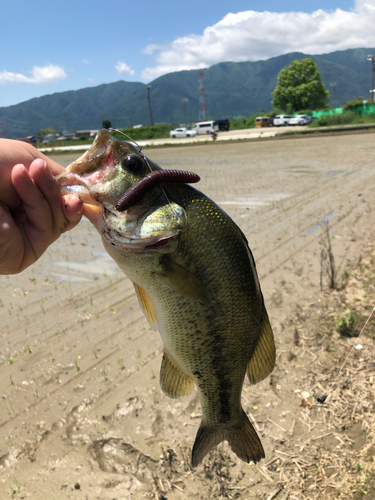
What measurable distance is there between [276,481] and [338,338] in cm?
219

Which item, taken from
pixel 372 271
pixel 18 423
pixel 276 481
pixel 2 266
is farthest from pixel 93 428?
pixel 372 271

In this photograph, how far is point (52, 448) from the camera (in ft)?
11.7

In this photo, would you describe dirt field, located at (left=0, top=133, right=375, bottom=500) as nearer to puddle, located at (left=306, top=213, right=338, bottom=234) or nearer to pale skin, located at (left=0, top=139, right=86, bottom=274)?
puddle, located at (left=306, top=213, right=338, bottom=234)

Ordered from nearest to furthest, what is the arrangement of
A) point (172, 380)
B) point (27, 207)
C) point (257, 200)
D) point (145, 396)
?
point (27, 207) → point (172, 380) → point (145, 396) → point (257, 200)

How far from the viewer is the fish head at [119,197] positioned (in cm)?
163

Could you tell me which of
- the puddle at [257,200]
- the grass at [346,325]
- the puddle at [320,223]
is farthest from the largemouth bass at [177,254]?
the puddle at [257,200]

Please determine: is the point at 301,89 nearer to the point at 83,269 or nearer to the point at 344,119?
the point at 344,119

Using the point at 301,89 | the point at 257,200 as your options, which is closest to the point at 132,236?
the point at 257,200

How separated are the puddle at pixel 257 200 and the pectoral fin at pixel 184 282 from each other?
396 inches

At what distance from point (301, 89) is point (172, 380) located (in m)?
78.9

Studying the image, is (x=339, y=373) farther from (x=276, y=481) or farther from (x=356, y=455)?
(x=276, y=481)

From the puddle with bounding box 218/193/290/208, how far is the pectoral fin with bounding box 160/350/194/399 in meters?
9.84

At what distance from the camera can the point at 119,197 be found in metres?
1.63

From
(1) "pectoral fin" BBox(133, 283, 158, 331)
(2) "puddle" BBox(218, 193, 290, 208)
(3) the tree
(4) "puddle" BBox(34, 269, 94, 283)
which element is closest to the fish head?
(1) "pectoral fin" BBox(133, 283, 158, 331)
